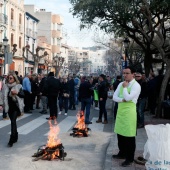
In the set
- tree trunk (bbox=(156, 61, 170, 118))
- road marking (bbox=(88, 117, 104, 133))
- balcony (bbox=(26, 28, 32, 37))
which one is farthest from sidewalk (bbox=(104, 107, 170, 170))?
balcony (bbox=(26, 28, 32, 37))

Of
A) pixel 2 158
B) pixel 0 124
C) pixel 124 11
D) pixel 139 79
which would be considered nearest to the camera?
pixel 2 158

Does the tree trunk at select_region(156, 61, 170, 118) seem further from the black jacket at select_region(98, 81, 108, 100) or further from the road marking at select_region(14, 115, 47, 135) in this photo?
the road marking at select_region(14, 115, 47, 135)

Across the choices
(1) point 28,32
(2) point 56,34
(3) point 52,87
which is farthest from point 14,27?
(3) point 52,87

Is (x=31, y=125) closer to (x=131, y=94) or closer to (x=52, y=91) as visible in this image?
(x=52, y=91)

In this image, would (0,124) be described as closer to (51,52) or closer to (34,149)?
(34,149)

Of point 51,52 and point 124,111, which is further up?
point 51,52

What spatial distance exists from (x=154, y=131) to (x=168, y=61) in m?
8.36

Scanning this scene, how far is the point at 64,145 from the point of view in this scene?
8016 mm

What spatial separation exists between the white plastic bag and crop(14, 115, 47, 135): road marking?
217 inches

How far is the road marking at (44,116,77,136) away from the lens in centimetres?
1044

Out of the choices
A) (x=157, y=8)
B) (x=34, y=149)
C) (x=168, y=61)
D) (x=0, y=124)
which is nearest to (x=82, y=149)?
(x=34, y=149)

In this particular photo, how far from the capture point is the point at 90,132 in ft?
32.1

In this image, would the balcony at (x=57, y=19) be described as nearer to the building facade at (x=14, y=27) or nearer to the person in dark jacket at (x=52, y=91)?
the building facade at (x=14, y=27)

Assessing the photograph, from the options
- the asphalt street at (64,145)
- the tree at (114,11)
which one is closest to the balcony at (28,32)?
the tree at (114,11)
